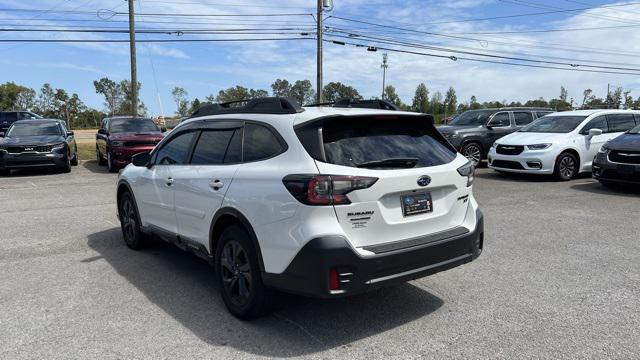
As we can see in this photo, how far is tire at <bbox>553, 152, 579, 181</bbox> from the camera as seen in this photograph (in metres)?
12.0

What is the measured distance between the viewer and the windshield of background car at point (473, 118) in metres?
15.6

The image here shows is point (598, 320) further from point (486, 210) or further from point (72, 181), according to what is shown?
point (72, 181)

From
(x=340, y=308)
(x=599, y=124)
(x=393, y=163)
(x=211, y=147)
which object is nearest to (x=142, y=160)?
→ (x=211, y=147)

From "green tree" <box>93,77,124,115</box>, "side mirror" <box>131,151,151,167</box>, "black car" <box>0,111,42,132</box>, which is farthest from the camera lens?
"green tree" <box>93,77,124,115</box>

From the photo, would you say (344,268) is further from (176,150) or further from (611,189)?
(611,189)

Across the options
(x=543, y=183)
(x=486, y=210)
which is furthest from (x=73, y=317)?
(x=543, y=183)

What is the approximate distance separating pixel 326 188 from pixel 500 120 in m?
13.5

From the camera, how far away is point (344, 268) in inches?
131

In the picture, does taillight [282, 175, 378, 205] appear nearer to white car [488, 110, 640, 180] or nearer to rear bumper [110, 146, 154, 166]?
white car [488, 110, 640, 180]

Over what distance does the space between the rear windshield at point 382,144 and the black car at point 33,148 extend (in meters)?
12.8

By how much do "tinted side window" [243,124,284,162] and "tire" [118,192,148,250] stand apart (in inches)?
96.1

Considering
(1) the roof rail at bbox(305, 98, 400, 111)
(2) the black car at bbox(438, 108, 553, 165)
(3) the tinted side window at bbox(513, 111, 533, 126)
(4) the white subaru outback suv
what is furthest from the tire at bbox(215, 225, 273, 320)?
(3) the tinted side window at bbox(513, 111, 533, 126)

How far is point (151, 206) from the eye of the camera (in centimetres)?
549

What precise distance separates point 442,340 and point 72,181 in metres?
11.9
